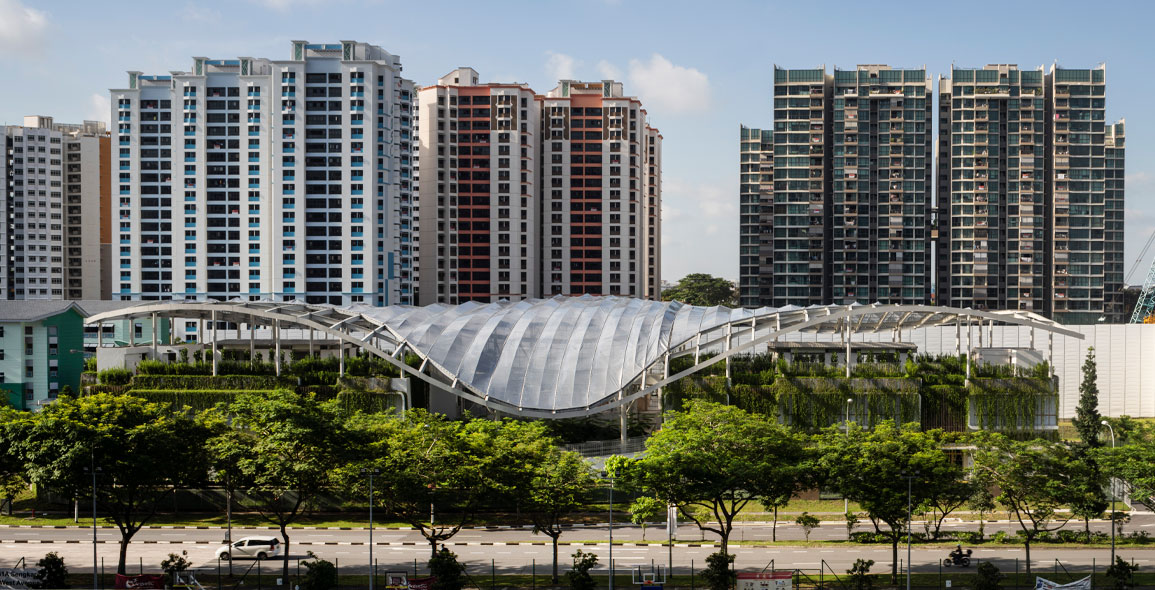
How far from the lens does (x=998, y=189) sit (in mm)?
140250

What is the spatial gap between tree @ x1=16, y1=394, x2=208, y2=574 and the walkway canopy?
68.3 ft

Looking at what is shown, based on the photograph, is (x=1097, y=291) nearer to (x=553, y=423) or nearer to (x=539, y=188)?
(x=539, y=188)

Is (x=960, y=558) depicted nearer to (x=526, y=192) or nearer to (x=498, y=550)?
(x=498, y=550)

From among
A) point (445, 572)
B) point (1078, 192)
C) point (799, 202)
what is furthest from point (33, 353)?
point (1078, 192)

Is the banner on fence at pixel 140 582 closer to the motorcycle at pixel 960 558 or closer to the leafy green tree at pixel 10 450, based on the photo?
the leafy green tree at pixel 10 450

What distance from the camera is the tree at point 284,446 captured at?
141ft

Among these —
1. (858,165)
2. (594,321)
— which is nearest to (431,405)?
(594,321)

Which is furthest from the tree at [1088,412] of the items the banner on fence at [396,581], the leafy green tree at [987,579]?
the banner on fence at [396,581]

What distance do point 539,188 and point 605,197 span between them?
36.6 ft

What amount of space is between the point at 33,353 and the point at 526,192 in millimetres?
73409

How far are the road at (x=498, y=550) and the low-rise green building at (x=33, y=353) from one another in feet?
125

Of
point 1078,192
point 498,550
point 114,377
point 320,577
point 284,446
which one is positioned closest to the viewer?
point 320,577

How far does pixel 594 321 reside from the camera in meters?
74.0

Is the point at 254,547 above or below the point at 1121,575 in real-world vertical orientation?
below
